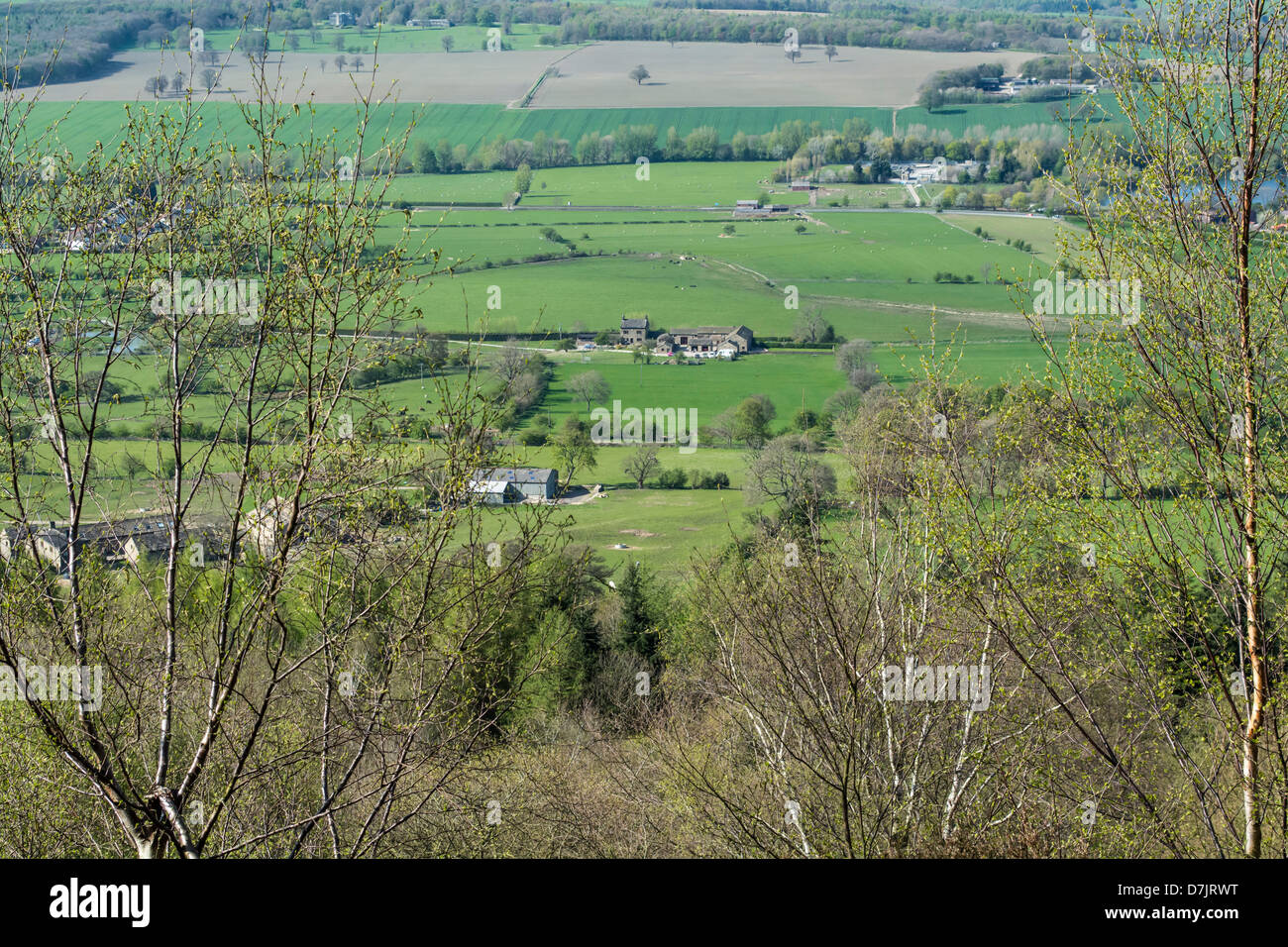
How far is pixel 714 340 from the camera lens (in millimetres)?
63250

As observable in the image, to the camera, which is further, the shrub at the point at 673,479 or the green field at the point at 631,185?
the green field at the point at 631,185

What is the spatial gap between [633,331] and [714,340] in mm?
5225

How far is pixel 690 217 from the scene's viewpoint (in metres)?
84.1

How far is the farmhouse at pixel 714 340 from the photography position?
6241 centimetres

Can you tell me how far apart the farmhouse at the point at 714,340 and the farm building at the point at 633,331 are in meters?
1.83

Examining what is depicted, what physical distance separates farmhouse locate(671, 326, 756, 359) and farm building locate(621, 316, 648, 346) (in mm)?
1832

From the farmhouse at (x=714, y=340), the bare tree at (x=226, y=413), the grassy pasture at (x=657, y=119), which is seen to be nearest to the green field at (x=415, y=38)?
the grassy pasture at (x=657, y=119)

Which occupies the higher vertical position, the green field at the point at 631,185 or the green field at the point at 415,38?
the green field at the point at 415,38

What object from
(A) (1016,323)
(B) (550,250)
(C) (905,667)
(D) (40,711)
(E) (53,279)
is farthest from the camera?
(B) (550,250)

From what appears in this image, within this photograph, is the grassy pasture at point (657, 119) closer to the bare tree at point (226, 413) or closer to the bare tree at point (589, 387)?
the bare tree at point (589, 387)

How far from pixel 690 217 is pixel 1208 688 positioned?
80253 millimetres
